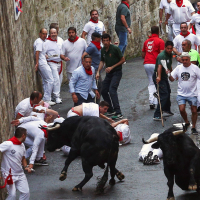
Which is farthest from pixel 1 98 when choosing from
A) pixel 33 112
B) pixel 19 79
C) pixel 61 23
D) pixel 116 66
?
pixel 61 23

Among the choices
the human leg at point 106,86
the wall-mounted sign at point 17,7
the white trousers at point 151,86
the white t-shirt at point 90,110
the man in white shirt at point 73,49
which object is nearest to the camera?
the white t-shirt at point 90,110

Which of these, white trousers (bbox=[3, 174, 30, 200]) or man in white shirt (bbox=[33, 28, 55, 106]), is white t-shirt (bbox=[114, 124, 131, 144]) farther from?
man in white shirt (bbox=[33, 28, 55, 106])

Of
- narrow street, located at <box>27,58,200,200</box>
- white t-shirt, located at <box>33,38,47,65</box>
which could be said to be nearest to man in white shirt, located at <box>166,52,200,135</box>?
narrow street, located at <box>27,58,200,200</box>

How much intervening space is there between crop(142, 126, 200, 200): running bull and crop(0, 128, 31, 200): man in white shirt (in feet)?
6.57

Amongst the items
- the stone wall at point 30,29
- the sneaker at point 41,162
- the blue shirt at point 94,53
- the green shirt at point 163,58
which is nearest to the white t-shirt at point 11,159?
the stone wall at point 30,29

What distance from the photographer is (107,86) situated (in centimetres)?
1344

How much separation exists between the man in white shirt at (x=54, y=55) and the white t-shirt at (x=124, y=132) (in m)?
3.69

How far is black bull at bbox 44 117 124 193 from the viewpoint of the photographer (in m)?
8.98

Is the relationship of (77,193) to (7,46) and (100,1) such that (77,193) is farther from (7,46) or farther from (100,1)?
(100,1)

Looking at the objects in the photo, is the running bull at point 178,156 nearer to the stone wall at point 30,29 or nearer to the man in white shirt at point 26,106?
the stone wall at point 30,29

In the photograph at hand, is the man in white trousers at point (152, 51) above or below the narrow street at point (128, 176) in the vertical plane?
above

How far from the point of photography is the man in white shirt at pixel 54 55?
14.7 meters

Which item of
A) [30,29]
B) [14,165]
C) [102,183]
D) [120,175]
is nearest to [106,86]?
[30,29]

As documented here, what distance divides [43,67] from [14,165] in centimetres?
617
